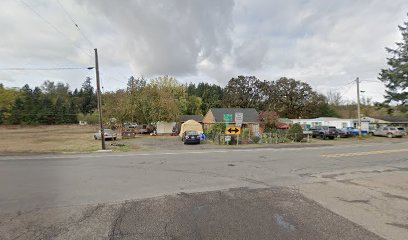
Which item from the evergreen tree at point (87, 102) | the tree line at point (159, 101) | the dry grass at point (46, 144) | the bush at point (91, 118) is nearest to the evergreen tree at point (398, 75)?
the tree line at point (159, 101)

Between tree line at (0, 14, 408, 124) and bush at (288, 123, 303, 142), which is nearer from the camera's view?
bush at (288, 123, 303, 142)

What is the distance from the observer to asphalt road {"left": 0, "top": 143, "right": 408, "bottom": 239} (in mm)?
4398

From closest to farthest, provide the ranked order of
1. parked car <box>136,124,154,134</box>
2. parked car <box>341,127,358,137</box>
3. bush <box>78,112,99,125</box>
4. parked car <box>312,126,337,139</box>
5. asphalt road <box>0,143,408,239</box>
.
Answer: asphalt road <box>0,143,408,239</box>, parked car <box>312,126,337,139</box>, parked car <box>341,127,358,137</box>, parked car <box>136,124,154,134</box>, bush <box>78,112,99,125</box>

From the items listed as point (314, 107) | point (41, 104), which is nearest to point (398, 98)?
point (314, 107)

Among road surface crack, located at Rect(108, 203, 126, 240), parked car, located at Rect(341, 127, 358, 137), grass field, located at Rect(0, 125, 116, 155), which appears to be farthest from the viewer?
parked car, located at Rect(341, 127, 358, 137)

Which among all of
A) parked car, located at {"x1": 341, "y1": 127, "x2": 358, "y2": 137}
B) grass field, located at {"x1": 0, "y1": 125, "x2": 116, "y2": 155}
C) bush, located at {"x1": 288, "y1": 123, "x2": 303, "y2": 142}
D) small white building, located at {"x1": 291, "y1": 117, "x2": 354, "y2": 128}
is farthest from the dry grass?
small white building, located at {"x1": 291, "y1": 117, "x2": 354, "y2": 128}

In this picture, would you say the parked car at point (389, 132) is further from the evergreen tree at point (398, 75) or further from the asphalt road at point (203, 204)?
the asphalt road at point (203, 204)

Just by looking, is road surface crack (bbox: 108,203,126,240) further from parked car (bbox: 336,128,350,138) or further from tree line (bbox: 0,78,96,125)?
tree line (bbox: 0,78,96,125)

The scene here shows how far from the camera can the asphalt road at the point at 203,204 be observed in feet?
14.4

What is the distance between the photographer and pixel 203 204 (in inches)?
233

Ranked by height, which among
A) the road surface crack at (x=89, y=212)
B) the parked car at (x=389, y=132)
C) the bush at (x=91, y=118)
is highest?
the bush at (x=91, y=118)

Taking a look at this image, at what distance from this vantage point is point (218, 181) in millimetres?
8414

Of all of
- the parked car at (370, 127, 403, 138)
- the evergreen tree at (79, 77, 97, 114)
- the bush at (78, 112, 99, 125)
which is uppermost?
the evergreen tree at (79, 77, 97, 114)

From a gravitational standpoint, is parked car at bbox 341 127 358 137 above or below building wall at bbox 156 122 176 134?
below
